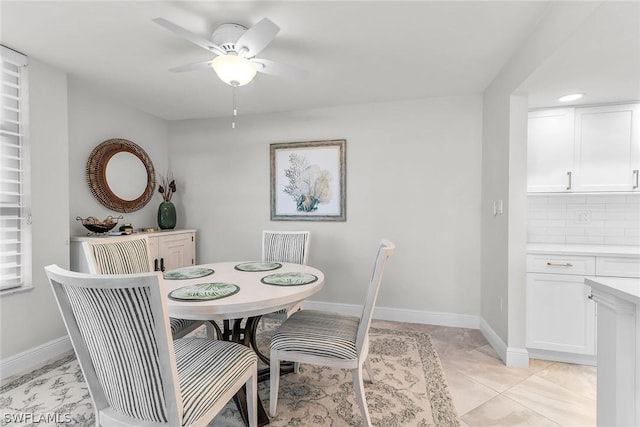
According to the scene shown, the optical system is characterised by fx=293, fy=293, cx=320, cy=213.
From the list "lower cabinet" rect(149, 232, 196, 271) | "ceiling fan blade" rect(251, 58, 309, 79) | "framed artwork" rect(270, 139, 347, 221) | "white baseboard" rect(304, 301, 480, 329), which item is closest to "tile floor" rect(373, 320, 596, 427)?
"white baseboard" rect(304, 301, 480, 329)

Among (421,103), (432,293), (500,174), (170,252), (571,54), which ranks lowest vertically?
(432,293)

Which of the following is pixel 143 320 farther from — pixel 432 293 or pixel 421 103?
pixel 421 103

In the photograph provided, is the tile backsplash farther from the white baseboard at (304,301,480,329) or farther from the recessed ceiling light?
the white baseboard at (304,301,480,329)

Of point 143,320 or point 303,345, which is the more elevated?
point 143,320

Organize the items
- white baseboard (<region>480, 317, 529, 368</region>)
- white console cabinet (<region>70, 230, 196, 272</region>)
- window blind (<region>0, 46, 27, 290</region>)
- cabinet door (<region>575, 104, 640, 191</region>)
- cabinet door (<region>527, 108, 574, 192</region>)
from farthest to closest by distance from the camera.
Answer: white console cabinet (<region>70, 230, 196, 272</region>) → cabinet door (<region>527, 108, 574, 192</region>) → cabinet door (<region>575, 104, 640, 191</region>) → white baseboard (<region>480, 317, 529, 368</region>) → window blind (<region>0, 46, 27, 290</region>)

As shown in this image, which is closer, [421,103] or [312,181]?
[421,103]

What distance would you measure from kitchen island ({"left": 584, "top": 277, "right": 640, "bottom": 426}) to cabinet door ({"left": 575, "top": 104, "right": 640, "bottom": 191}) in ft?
6.75

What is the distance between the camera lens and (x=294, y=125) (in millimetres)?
3480

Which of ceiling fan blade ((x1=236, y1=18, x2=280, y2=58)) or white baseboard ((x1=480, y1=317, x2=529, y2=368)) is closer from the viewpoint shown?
ceiling fan blade ((x1=236, y1=18, x2=280, y2=58))

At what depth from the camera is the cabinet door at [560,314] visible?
222cm

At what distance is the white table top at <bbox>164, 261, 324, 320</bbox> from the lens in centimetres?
140

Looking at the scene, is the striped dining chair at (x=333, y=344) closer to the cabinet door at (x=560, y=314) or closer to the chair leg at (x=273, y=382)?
the chair leg at (x=273, y=382)

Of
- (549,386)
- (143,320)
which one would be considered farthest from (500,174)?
(143,320)

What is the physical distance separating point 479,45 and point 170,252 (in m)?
3.49
